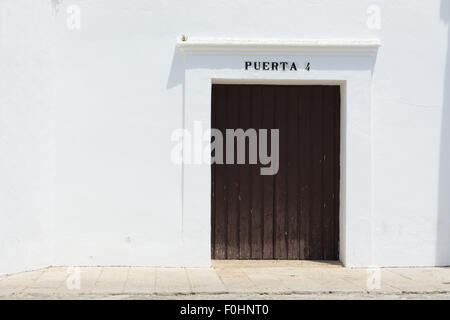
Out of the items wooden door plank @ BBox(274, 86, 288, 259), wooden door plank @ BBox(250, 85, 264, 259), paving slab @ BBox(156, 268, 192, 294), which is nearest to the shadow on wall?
wooden door plank @ BBox(274, 86, 288, 259)

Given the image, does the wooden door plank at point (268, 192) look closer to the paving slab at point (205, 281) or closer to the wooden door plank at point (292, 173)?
the wooden door plank at point (292, 173)

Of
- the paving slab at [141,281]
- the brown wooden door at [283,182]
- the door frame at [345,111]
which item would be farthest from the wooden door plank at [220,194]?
the paving slab at [141,281]

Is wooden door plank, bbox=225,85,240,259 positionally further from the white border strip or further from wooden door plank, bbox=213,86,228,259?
the white border strip

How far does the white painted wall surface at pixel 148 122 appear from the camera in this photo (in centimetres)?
903

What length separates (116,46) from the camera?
933cm

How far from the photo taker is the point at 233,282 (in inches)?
324

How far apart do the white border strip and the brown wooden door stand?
0.62 m

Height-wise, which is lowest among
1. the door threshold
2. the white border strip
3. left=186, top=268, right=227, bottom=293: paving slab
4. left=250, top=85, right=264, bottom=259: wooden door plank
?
the door threshold

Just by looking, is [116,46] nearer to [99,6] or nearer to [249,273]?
[99,6]

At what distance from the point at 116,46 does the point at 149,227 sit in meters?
2.48

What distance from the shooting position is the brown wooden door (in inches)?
386

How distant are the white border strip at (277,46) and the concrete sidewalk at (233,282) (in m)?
2.93

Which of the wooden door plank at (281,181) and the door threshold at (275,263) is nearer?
the door threshold at (275,263)
